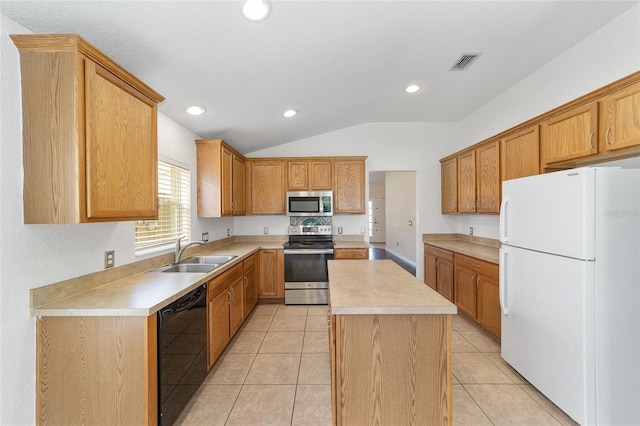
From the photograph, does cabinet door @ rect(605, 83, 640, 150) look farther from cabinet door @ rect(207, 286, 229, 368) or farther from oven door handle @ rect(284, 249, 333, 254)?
cabinet door @ rect(207, 286, 229, 368)

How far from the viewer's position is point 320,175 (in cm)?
435

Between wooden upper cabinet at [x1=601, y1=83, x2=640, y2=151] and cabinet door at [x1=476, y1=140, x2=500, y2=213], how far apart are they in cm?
121

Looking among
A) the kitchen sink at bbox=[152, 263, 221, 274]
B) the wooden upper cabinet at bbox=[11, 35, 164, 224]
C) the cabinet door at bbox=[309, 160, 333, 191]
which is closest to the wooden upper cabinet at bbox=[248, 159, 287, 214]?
the cabinet door at bbox=[309, 160, 333, 191]

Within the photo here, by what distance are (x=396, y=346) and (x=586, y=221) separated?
4.65ft

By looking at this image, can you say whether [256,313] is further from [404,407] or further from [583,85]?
[583,85]

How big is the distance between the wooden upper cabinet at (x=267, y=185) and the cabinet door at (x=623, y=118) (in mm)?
3631

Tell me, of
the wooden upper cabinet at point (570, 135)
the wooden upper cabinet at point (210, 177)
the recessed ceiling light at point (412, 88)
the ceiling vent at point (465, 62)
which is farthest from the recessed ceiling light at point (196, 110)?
the wooden upper cabinet at point (570, 135)

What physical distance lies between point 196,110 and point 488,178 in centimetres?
349

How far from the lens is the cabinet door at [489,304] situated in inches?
107

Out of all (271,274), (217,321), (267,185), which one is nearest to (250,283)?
(271,274)

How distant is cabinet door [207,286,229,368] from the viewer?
7.47ft

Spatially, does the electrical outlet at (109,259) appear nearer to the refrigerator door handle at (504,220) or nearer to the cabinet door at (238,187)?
the cabinet door at (238,187)

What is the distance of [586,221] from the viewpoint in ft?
5.41

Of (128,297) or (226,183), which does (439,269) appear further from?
(128,297)
